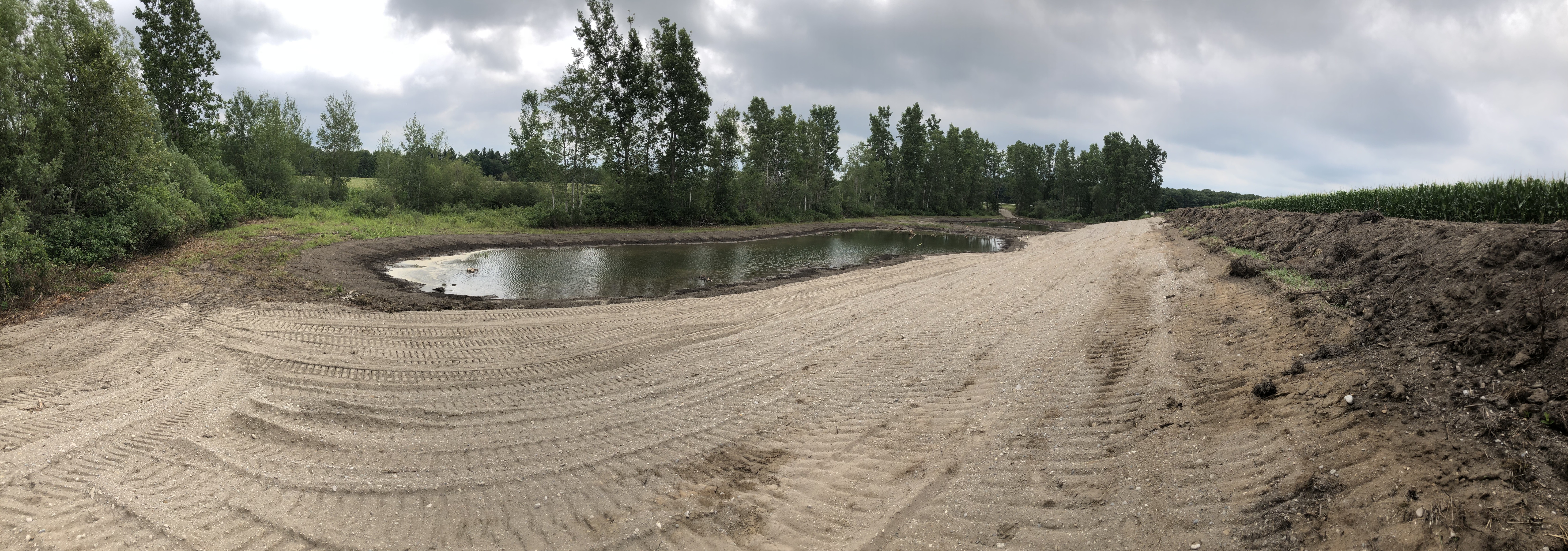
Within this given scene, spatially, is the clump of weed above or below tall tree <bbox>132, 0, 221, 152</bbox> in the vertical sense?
below

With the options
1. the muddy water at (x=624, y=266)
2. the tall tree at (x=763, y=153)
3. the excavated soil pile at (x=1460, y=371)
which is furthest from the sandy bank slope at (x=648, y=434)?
the tall tree at (x=763, y=153)

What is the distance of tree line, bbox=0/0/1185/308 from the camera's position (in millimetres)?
12328

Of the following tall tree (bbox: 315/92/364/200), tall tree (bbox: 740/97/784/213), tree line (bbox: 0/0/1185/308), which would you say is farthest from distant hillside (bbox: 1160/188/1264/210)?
tall tree (bbox: 315/92/364/200)

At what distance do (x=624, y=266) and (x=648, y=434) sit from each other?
18506 mm

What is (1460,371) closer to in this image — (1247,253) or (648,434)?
(648,434)

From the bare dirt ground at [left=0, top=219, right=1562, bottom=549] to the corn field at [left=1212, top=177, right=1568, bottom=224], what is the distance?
4.61 m

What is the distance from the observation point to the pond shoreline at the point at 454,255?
1398cm

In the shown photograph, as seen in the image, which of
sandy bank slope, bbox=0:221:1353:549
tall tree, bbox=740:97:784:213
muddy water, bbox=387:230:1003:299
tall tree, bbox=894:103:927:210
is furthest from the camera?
tall tree, bbox=894:103:927:210

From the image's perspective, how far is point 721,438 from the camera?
617cm

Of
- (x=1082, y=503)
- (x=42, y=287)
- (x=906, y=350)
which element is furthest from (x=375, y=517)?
(x=42, y=287)

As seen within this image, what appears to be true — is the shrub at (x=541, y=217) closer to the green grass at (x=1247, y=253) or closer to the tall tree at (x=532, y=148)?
the tall tree at (x=532, y=148)

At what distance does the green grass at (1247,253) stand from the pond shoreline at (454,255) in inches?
477

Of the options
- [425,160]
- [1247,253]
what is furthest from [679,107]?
[1247,253]

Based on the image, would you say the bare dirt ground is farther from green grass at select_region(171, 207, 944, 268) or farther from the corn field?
green grass at select_region(171, 207, 944, 268)
